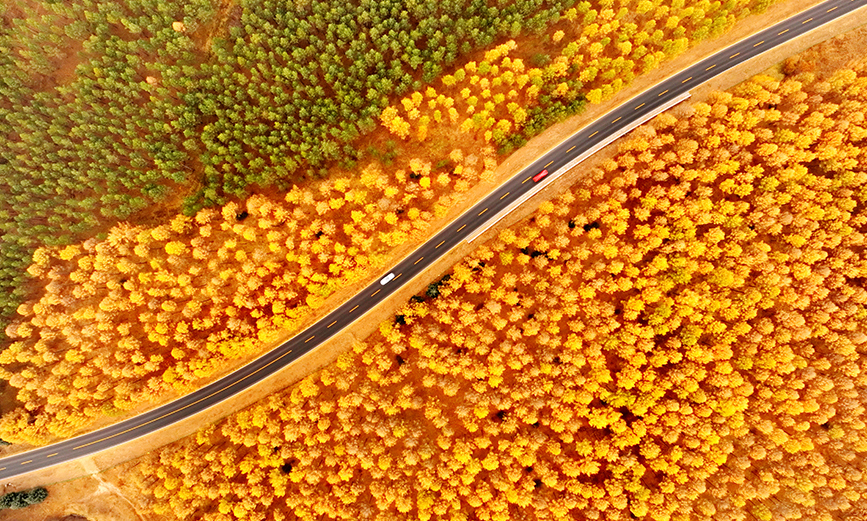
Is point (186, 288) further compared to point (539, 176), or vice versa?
point (539, 176)

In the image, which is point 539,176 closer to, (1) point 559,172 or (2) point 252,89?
(1) point 559,172

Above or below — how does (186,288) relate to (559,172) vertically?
above

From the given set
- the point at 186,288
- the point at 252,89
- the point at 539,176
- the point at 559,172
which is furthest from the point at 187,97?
the point at 559,172

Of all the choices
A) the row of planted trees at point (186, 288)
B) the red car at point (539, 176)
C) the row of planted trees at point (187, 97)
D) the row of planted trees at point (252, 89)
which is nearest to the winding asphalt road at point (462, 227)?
the red car at point (539, 176)

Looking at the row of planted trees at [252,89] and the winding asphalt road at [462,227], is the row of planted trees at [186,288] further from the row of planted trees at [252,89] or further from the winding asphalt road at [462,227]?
the row of planted trees at [252,89]

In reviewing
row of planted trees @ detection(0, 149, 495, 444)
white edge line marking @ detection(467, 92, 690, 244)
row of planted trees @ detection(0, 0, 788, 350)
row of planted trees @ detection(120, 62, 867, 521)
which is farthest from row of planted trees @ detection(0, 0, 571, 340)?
row of planted trees @ detection(120, 62, 867, 521)
